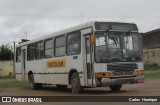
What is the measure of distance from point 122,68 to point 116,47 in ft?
3.17

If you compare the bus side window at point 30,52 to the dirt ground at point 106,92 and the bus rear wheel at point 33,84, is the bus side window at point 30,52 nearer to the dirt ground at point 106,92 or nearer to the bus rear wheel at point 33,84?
the bus rear wheel at point 33,84

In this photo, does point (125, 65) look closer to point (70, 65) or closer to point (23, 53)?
point (70, 65)

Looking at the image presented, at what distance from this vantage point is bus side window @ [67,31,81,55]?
2042cm

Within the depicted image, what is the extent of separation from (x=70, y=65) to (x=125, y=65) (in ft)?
10.3

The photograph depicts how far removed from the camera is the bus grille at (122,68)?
19.0 meters

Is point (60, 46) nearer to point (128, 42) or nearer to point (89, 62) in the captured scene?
point (89, 62)

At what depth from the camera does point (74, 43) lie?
20.9 meters

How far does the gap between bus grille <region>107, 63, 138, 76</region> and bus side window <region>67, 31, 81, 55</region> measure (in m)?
2.07

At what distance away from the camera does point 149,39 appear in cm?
6475

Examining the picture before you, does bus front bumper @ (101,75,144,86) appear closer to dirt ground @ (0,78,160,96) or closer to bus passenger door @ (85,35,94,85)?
dirt ground @ (0,78,160,96)

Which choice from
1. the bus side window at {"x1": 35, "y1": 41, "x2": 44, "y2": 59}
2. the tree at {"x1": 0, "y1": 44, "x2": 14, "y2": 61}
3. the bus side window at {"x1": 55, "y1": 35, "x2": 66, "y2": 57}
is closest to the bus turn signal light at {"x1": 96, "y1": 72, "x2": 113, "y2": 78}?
the bus side window at {"x1": 55, "y1": 35, "x2": 66, "y2": 57}

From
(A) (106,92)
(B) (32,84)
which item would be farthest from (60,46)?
(B) (32,84)

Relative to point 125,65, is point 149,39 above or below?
above

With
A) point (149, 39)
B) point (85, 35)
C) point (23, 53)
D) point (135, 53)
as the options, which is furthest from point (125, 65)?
point (149, 39)
